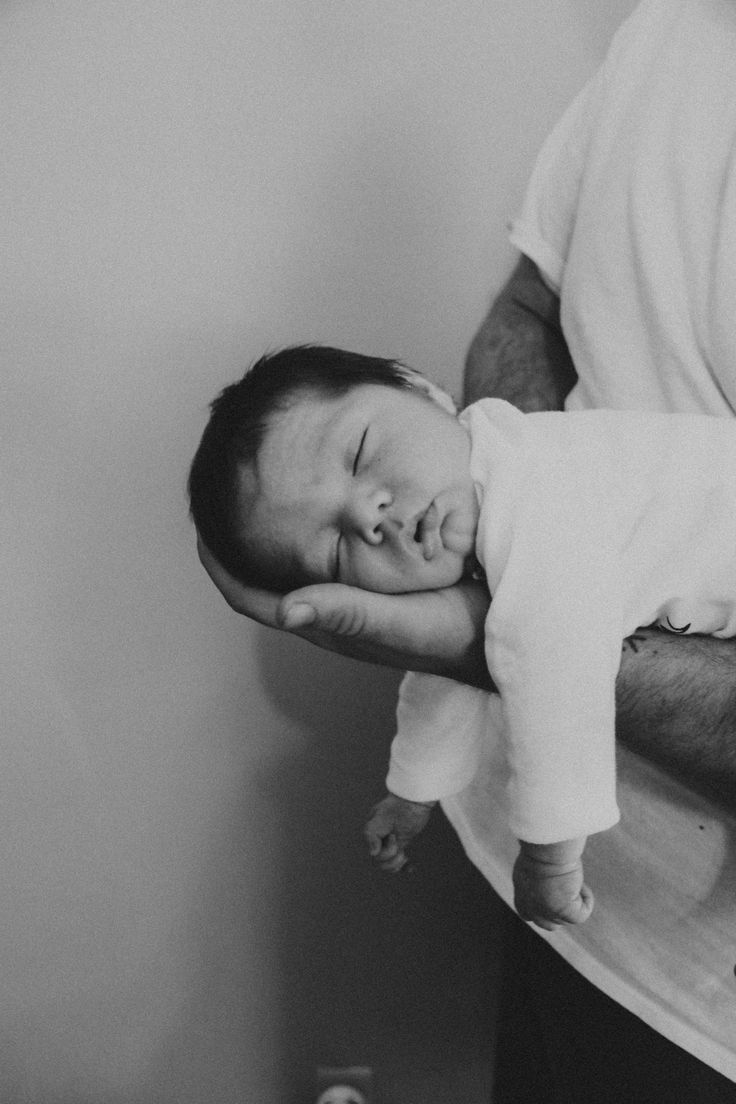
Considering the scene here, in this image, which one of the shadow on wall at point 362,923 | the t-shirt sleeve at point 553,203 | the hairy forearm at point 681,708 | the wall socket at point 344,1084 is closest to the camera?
the hairy forearm at point 681,708

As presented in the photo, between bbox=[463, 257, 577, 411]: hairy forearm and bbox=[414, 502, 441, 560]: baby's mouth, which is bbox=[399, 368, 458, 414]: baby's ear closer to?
bbox=[414, 502, 441, 560]: baby's mouth

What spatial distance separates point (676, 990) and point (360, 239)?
87 cm

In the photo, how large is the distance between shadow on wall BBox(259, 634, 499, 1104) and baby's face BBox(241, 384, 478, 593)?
44 centimetres

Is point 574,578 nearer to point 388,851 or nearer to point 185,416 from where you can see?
point 388,851

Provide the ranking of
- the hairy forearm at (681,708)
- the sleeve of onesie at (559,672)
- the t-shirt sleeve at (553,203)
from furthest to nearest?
the t-shirt sleeve at (553,203) < the hairy forearm at (681,708) < the sleeve of onesie at (559,672)

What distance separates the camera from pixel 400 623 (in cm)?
76

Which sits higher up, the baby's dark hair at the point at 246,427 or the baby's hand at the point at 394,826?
the baby's dark hair at the point at 246,427

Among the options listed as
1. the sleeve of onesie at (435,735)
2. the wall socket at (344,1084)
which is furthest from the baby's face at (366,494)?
the wall socket at (344,1084)

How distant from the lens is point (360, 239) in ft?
3.98

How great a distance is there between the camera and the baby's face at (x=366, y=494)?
0.80 meters

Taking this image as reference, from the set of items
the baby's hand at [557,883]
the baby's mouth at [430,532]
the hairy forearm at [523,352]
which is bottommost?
the baby's hand at [557,883]

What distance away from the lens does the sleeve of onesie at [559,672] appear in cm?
72

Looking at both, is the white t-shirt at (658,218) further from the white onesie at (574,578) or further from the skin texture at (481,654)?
the skin texture at (481,654)

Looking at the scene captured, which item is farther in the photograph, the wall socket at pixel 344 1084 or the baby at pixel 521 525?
the wall socket at pixel 344 1084
